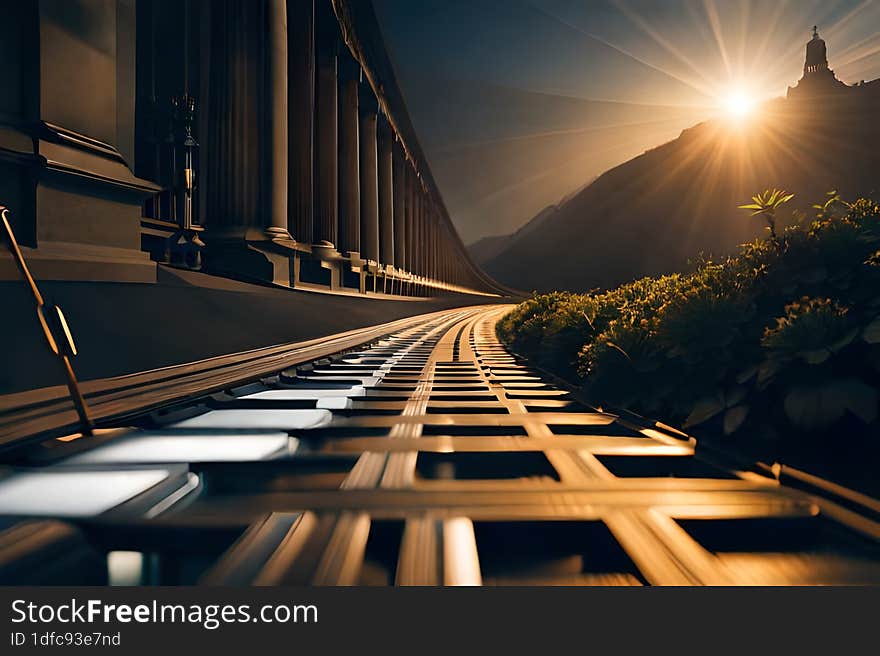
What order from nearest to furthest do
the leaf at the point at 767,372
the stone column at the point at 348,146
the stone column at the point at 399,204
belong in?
the leaf at the point at 767,372 < the stone column at the point at 348,146 < the stone column at the point at 399,204

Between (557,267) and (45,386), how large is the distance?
15819 centimetres

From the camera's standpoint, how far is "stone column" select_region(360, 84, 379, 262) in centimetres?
2997

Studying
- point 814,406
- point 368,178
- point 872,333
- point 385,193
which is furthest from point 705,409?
point 385,193

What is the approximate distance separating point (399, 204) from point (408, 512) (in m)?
43.8

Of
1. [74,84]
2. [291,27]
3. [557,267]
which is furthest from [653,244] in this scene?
[74,84]

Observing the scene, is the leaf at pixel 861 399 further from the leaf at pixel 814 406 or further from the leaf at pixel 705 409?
the leaf at pixel 705 409

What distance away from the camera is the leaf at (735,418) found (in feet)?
7.89

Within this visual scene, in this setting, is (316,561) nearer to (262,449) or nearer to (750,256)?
(262,449)

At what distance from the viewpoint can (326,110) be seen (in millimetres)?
22875

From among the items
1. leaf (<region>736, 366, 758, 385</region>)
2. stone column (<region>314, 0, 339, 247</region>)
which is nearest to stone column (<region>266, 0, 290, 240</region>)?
stone column (<region>314, 0, 339, 247</region>)

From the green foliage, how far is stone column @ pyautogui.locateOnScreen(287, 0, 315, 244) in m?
16.3

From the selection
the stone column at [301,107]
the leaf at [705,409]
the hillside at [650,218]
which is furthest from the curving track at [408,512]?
the hillside at [650,218]

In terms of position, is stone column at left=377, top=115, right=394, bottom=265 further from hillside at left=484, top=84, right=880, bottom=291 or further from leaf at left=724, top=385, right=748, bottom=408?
hillside at left=484, top=84, right=880, bottom=291

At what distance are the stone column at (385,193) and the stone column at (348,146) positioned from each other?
7.88 m
